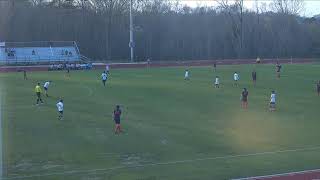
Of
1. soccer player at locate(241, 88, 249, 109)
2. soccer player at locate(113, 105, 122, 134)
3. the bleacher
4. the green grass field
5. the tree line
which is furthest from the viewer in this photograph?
the tree line

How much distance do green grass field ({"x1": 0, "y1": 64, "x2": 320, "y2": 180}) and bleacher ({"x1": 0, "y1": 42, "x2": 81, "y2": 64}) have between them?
2517cm

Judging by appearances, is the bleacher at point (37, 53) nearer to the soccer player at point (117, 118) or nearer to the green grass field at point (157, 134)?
the green grass field at point (157, 134)

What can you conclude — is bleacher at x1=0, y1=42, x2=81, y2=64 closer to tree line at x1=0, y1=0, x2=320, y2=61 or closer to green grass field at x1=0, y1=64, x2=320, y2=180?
tree line at x1=0, y1=0, x2=320, y2=61

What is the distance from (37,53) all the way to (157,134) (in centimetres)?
4798

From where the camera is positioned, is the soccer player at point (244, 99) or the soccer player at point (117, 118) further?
the soccer player at point (244, 99)

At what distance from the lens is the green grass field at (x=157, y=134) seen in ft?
59.9

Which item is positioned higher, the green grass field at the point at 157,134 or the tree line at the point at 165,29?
the tree line at the point at 165,29

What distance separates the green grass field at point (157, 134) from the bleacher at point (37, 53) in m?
25.2

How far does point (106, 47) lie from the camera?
3194 inches

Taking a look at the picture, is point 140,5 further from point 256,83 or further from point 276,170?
point 276,170

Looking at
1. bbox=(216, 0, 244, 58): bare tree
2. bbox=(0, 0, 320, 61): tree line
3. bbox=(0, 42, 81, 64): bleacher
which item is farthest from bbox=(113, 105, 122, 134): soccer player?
bbox=(216, 0, 244, 58): bare tree

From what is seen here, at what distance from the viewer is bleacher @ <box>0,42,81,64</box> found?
64.0 metres

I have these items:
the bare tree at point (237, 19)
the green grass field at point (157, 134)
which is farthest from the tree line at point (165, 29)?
the green grass field at point (157, 134)

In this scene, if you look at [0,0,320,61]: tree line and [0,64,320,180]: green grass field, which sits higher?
[0,0,320,61]: tree line
